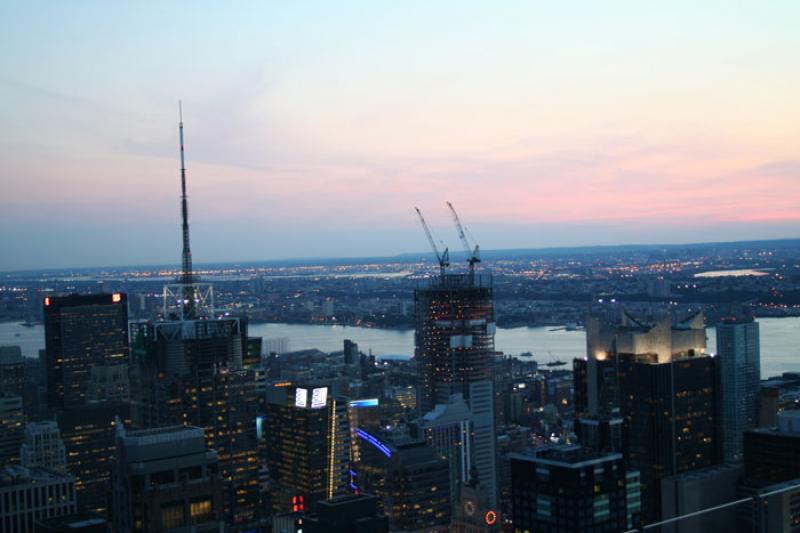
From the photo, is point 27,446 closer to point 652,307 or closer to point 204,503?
point 204,503

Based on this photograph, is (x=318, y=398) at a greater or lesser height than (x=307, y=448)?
greater

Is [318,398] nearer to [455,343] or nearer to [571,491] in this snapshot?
[455,343]

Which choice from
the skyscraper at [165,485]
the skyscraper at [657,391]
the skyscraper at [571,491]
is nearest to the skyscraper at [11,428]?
the skyscraper at [165,485]

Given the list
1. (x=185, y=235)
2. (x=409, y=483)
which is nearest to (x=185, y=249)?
(x=185, y=235)

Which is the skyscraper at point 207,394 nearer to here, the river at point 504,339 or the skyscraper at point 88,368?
the skyscraper at point 88,368

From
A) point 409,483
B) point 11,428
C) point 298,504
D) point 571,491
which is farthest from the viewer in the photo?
point 11,428
